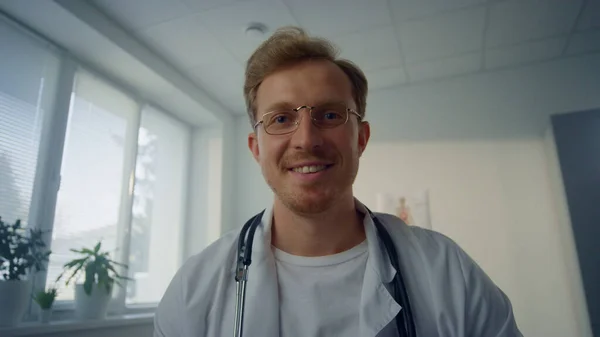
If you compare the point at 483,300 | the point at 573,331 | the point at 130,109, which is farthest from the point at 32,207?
the point at 573,331

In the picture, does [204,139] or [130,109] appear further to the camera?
[204,139]

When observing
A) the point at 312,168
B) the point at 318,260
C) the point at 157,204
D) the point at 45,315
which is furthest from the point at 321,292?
the point at 157,204

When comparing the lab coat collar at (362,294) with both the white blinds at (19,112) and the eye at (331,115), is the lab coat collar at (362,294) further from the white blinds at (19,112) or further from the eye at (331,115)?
the white blinds at (19,112)

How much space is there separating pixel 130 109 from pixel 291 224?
2.08 m

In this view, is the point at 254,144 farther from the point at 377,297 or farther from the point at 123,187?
the point at 123,187

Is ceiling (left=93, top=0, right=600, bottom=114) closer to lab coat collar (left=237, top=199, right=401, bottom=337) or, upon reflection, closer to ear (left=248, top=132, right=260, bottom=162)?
ear (left=248, top=132, right=260, bottom=162)

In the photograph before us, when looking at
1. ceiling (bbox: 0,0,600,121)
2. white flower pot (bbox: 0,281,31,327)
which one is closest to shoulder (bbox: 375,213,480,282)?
ceiling (bbox: 0,0,600,121)

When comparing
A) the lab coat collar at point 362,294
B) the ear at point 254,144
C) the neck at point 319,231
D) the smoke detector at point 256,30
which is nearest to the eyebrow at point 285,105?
the ear at point 254,144

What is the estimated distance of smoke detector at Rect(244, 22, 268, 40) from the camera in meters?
2.24

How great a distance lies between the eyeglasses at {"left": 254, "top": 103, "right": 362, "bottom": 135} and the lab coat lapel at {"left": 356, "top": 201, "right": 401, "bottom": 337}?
0.35m

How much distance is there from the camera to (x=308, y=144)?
3.27 ft

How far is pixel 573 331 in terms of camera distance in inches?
90.9

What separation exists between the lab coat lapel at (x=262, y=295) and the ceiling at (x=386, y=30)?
1488 millimetres

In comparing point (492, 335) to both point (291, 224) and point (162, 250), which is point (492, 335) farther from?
point (162, 250)
